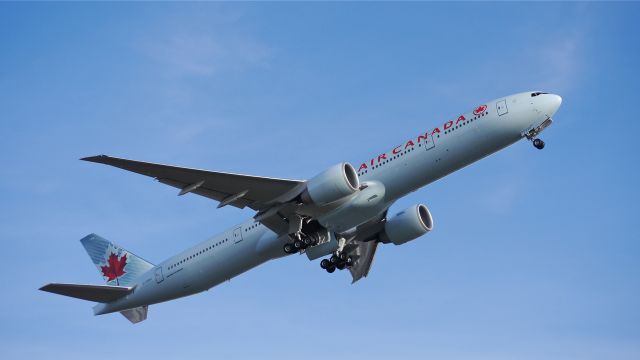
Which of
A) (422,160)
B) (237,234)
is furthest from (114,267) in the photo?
(422,160)

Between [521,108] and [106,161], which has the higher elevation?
[521,108]

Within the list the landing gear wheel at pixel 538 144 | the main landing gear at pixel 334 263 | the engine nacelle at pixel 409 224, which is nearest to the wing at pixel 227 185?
the main landing gear at pixel 334 263

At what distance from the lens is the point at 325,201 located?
34062mm

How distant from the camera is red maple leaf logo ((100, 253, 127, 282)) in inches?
1758

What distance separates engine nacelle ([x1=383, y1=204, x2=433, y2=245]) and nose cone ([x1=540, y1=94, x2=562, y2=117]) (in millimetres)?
8541

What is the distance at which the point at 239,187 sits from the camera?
35.2 m

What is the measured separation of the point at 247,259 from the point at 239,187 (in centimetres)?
469

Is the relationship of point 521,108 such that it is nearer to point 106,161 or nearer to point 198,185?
point 198,185

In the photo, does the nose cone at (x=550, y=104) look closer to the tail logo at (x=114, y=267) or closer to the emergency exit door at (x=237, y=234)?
the emergency exit door at (x=237, y=234)

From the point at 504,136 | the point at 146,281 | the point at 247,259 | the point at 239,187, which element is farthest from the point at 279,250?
the point at 504,136

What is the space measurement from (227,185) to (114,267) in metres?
13.0

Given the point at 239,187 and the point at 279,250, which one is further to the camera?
the point at 279,250

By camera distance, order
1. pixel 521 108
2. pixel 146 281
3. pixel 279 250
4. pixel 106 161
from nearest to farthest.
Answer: pixel 106 161 → pixel 521 108 → pixel 279 250 → pixel 146 281

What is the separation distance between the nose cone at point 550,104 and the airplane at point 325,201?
4cm
